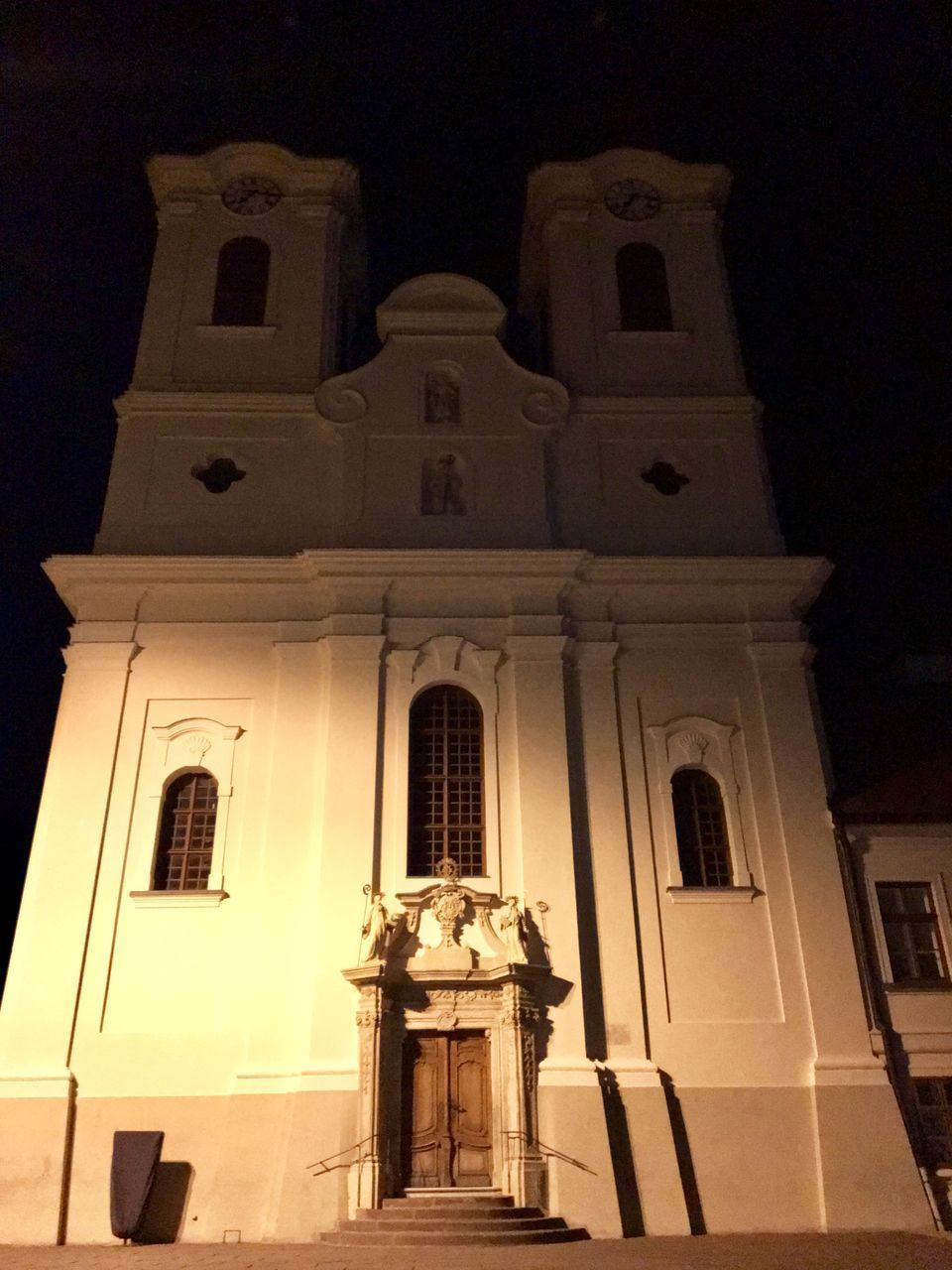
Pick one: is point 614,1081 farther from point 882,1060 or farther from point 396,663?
point 396,663

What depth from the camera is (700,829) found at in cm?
1539

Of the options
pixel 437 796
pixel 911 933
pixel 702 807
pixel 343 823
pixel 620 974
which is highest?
pixel 437 796

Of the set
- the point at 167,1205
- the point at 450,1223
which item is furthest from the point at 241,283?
the point at 450,1223

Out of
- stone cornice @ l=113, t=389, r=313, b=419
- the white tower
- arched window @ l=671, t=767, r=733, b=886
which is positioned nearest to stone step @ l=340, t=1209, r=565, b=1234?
arched window @ l=671, t=767, r=733, b=886

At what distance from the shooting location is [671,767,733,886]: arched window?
15055 mm

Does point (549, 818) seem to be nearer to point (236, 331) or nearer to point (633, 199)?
point (236, 331)

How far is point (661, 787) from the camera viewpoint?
1541cm

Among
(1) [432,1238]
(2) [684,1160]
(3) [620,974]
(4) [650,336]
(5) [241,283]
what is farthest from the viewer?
(5) [241,283]

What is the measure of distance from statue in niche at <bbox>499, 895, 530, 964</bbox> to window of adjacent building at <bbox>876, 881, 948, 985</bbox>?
208 inches

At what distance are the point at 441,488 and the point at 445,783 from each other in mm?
5110

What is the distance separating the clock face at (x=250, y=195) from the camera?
2067 cm

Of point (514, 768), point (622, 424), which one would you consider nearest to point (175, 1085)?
point (514, 768)

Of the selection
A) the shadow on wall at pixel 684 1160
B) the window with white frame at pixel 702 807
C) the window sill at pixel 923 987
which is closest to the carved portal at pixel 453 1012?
the shadow on wall at pixel 684 1160

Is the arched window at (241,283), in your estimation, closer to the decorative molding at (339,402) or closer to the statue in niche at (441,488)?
the decorative molding at (339,402)
